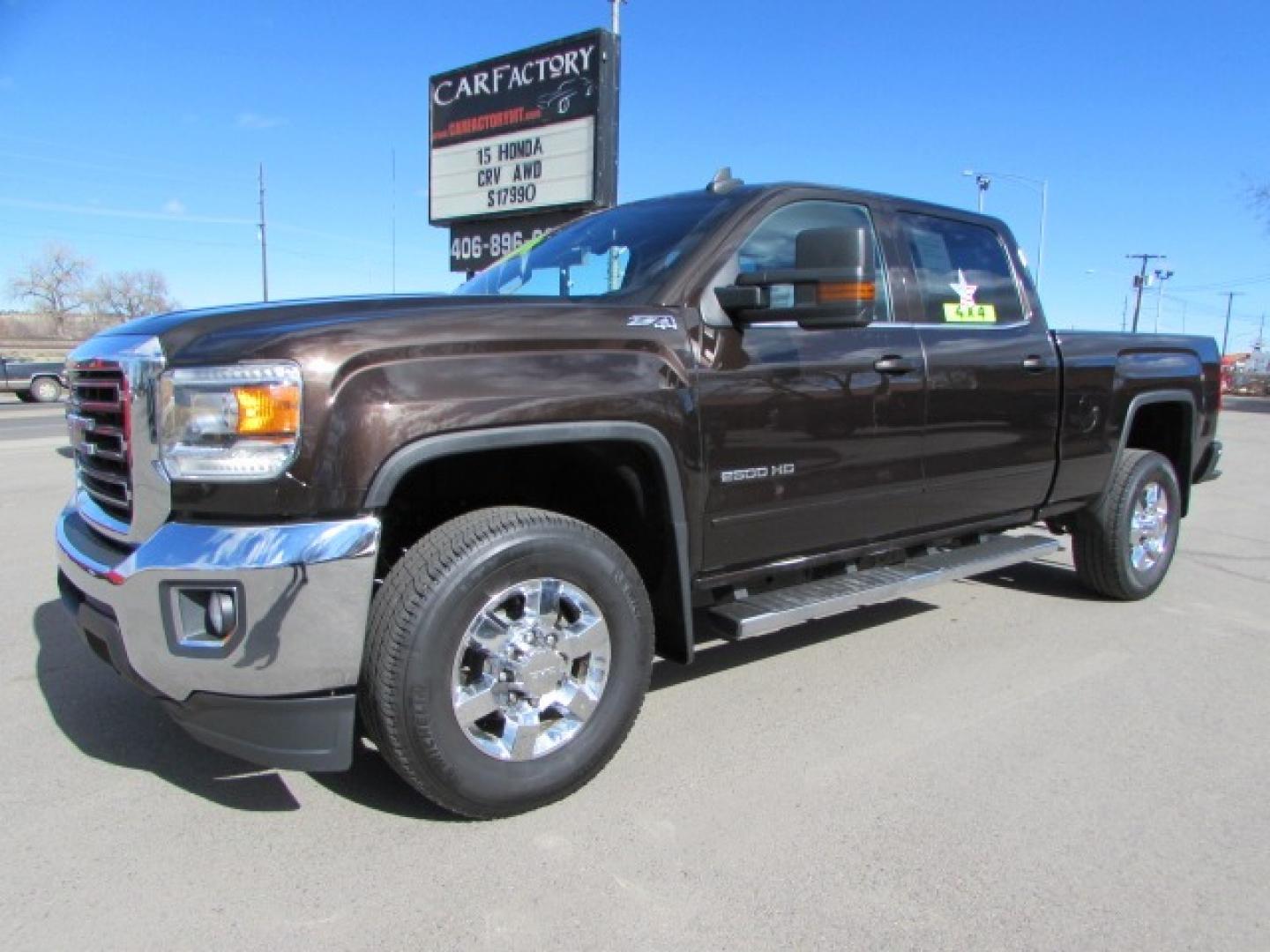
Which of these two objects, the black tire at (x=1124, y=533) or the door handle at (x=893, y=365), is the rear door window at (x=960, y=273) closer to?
the door handle at (x=893, y=365)

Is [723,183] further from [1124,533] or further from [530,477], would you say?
[1124,533]

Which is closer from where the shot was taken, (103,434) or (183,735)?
(103,434)

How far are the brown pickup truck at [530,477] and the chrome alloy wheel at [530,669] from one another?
0.4 inches

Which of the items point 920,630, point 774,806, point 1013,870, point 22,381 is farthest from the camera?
point 22,381

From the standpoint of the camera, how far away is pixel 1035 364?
15.0 ft

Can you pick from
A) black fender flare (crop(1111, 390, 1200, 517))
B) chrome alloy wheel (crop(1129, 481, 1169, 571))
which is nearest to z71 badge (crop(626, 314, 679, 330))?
black fender flare (crop(1111, 390, 1200, 517))

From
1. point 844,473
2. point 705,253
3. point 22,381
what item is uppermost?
point 705,253

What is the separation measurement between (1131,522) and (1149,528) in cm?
30

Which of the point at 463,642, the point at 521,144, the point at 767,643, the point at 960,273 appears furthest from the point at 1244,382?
the point at 463,642

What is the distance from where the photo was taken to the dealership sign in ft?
41.4

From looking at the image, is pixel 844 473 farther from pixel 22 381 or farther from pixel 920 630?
pixel 22 381

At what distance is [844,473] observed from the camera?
3.73 m

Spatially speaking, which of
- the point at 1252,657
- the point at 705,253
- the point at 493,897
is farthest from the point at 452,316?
the point at 1252,657

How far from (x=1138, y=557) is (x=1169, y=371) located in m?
1.08
